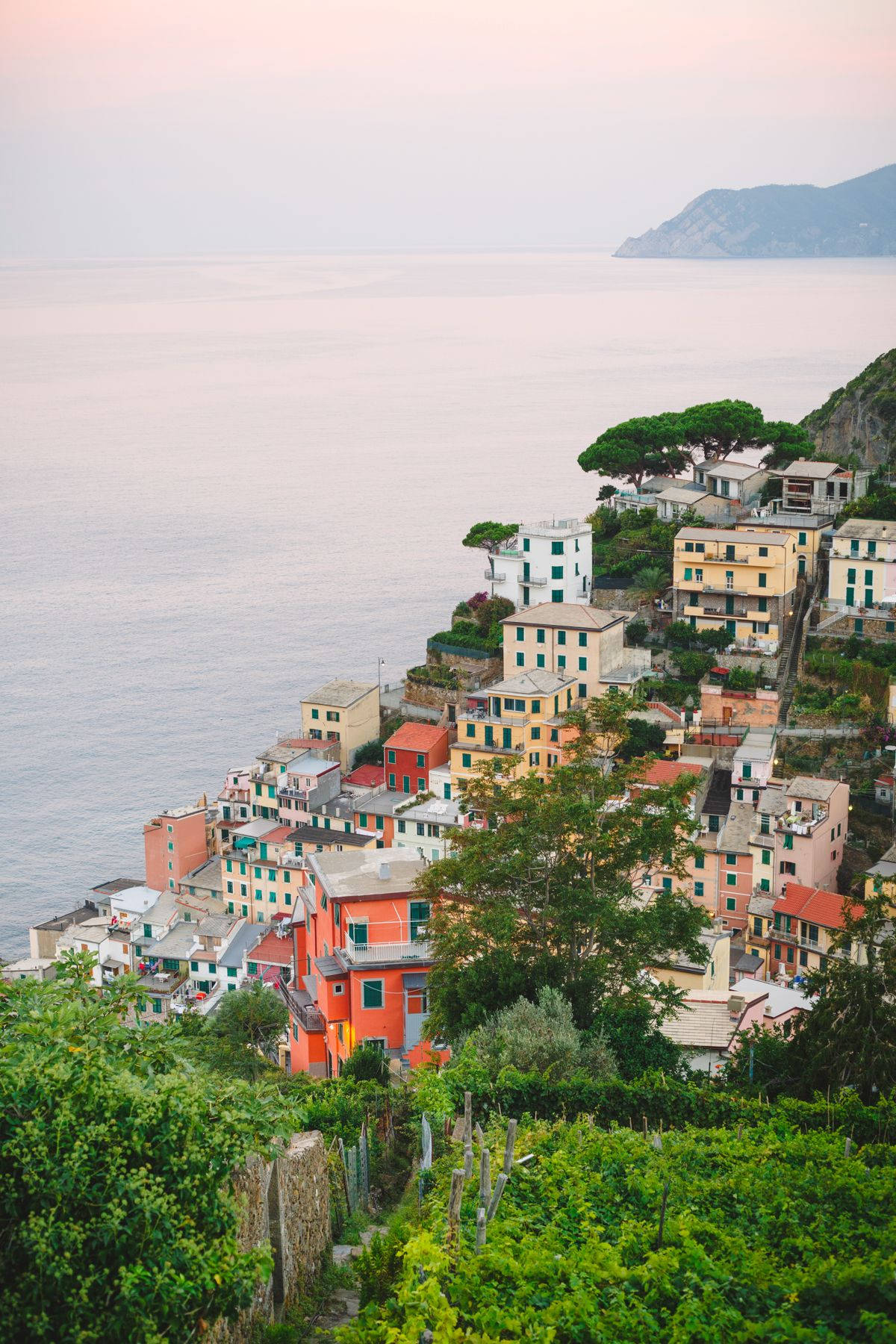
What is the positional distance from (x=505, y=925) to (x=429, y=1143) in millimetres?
3914

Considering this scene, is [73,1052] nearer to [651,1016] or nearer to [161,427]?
[651,1016]

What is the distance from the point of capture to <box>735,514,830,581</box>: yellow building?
132ft

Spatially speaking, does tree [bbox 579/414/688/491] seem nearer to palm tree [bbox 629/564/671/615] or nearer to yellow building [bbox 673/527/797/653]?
palm tree [bbox 629/564/671/615]

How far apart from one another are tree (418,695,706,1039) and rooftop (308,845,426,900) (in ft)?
4.97

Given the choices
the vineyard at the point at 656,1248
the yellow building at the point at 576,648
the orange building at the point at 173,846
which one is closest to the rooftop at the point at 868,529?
the yellow building at the point at 576,648

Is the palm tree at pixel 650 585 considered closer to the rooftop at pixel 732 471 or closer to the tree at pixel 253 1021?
the rooftop at pixel 732 471

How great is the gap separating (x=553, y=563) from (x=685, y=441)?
9.70 metres

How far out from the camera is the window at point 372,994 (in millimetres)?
17828

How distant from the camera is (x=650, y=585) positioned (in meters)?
40.3

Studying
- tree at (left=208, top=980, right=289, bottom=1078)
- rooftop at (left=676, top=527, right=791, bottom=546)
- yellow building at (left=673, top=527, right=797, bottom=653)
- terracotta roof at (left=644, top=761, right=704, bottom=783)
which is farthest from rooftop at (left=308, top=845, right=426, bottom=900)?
rooftop at (left=676, top=527, right=791, bottom=546)

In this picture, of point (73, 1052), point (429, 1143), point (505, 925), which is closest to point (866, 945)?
point (505, 925)

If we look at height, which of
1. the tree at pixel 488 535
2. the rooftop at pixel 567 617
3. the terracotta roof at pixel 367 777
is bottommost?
the terracotta roof at pixel 367 777

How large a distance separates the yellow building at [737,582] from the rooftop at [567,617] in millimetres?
1989

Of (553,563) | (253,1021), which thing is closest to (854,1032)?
(253,1021)
